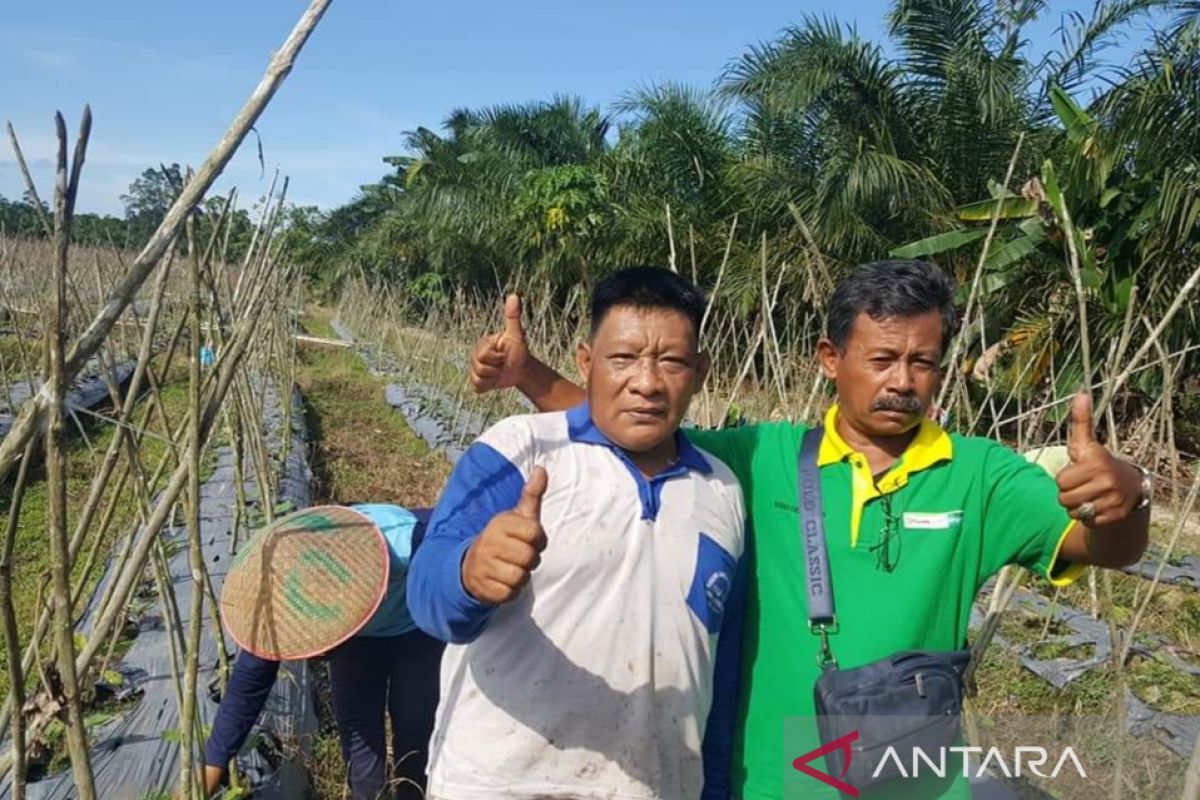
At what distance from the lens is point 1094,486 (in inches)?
44.8

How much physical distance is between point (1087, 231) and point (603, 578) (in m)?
6.52

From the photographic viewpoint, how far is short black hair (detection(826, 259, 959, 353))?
142 cm

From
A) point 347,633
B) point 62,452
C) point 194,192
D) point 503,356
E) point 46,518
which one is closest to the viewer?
point 194,192

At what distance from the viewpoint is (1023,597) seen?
4.21 metres

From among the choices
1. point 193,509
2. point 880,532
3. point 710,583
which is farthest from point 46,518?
point 880,532

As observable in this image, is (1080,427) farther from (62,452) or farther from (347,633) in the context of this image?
(347,633)

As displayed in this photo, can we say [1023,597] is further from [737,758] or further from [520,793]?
[520,793]

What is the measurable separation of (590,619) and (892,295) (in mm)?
651

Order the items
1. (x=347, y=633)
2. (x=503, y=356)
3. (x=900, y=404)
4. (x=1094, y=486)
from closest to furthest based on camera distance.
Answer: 1. (x=1094, y=486)
2. (x=900, y=404)
3. (x=503, y=356)
4. (x=347, y=633)

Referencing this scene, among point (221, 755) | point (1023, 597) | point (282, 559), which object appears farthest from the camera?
point (1023, 597)

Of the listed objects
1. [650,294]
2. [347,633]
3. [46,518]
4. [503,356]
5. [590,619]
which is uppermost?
[650,294]

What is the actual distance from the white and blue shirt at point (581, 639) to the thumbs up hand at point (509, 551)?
5.9 inches

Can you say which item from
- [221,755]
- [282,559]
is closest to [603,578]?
[282,559]

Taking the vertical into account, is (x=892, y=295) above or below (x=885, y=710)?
above
